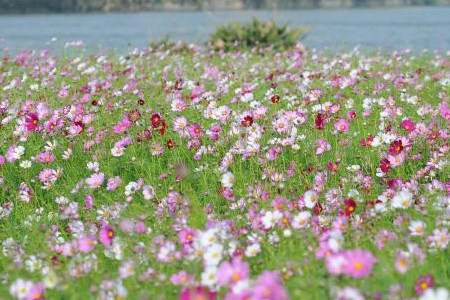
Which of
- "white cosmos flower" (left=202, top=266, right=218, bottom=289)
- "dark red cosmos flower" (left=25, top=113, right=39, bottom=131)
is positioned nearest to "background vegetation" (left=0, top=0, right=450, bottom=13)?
"dark red cosmos flower" (left=25, top=113, right=39, bottom=131)

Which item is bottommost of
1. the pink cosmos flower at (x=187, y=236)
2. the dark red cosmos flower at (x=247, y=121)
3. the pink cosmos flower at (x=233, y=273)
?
the pink cosmos flower at (x=187, y=236)

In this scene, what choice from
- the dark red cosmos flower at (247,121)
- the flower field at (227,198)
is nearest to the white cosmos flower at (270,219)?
the flower field at (227,198)

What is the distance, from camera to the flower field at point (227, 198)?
242 cm

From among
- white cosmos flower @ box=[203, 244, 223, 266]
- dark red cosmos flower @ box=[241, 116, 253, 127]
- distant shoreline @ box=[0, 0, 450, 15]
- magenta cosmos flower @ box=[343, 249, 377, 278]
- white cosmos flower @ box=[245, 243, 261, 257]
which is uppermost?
magenta cosmos flower @ box=[343, 249, 377, 278]

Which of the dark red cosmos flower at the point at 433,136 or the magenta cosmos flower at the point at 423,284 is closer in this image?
the magenta cosmos flower at the point at 423,284

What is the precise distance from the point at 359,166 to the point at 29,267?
6.66ft

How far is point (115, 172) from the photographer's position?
451 cm

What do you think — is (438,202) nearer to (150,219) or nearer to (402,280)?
(402,280)

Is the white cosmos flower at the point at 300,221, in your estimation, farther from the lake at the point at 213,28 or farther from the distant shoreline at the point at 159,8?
the distant shoreline at the point at 159,8

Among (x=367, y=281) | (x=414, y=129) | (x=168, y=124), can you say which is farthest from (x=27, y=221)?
(x=414, y=129)

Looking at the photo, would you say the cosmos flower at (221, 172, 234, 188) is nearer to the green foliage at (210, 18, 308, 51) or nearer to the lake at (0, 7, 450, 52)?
the lake at (0, 7, 450, 52)

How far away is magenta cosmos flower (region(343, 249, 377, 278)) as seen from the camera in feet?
6.30

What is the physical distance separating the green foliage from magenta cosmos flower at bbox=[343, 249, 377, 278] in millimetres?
11092

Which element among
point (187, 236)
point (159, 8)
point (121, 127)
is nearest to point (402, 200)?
point (187, 236)
